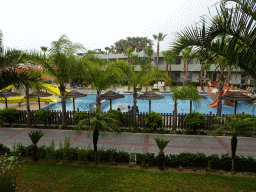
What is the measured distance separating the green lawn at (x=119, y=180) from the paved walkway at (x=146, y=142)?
218cm

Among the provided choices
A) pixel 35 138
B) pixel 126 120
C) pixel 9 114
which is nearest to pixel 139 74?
pixel 126 120

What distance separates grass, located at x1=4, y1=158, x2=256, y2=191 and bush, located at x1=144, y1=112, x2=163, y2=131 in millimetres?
4404

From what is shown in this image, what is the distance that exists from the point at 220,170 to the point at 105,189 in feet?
13.1

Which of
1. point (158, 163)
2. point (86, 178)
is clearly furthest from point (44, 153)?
point (158, 163)

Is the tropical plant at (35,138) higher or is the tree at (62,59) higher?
the tree at (62,59)

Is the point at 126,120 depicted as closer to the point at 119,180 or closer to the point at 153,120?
the point at 153,120

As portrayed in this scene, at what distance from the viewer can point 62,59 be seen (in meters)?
11.2

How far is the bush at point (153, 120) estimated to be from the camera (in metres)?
10.7

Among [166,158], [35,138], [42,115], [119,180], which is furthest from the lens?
[42,115]

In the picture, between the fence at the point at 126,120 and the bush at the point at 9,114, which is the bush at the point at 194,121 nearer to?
the fence at the point at 126,120

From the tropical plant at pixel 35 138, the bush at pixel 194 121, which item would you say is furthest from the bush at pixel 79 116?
the bush at pixel 194 121

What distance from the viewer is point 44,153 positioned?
24.2ft

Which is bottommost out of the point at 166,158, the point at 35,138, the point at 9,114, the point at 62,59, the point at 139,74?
the point at 166,158

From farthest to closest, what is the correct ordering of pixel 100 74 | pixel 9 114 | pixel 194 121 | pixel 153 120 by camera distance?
1. pixel 100 74
2. pixel 9 114
3. pixel 153 120
4. pixel 194 121
